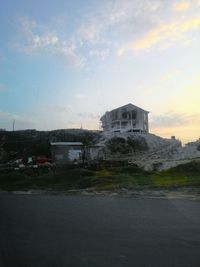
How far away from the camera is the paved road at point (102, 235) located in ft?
34.8

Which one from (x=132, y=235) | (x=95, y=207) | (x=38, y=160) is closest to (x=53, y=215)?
(x=95, y=207)

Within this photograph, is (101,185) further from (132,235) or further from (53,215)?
(132,235)

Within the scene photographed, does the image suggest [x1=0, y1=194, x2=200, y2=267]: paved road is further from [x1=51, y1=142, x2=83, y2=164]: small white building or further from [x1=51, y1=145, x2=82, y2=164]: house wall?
[x1=51, y1=142, x2=83, y2=164]: small white building

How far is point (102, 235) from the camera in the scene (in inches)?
531

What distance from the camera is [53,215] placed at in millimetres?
18016

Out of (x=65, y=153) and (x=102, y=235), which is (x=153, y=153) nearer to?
(x=65, y=153)

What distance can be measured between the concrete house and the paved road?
84199 millimetres

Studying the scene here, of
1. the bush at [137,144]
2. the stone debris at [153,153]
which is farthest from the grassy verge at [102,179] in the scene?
the bush at [137,144]

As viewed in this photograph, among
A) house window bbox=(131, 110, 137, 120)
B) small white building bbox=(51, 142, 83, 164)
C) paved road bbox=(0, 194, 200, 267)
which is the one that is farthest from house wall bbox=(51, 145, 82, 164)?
paved road bbox=(0, 194, 200, 267)

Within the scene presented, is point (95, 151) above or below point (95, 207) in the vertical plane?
above

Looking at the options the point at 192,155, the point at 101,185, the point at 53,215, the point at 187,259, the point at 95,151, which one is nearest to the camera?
the point at 187,259

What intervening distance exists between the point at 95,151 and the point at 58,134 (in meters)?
26.4

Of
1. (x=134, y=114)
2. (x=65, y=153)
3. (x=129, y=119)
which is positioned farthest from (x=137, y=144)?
(x=65, y=153)

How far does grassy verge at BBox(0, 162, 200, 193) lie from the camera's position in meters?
32.1
